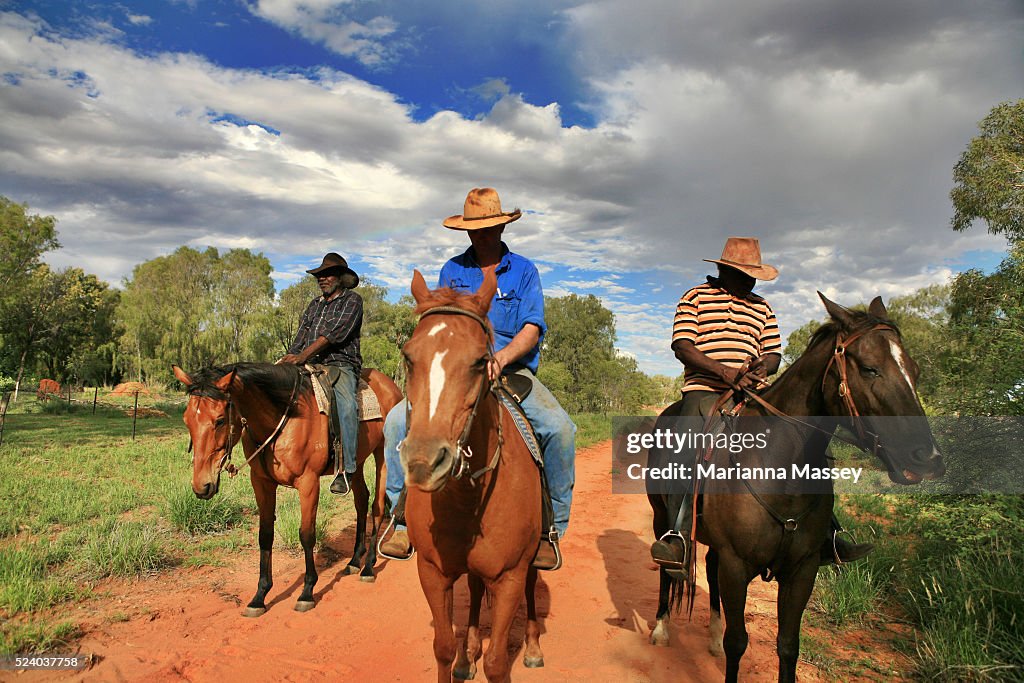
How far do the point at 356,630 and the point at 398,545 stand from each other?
2371mm

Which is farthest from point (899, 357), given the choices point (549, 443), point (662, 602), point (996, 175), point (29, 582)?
point (996, 175)

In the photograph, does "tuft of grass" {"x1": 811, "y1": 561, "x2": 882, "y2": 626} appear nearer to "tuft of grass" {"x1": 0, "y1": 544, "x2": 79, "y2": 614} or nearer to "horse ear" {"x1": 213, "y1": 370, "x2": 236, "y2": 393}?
"horse ear" {"x1": 213, "y1": 370, "x2": 236, "y2": 393}

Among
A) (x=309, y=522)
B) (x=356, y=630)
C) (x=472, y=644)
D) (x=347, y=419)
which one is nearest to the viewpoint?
(x=472, y=644)

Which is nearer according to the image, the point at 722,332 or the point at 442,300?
the point at 442,300

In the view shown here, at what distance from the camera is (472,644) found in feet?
15.5

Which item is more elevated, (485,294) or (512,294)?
(512,294)

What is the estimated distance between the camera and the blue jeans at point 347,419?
6.49 metres

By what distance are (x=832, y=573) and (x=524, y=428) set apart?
5.22 metres

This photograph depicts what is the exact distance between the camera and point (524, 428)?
11.6 feet

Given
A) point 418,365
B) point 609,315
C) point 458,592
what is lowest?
point 458,592

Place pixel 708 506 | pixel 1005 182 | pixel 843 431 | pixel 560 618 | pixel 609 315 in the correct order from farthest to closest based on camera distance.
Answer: pixel 609 315, pixel 1005 182, pixel 560 618, pixel 708 506, pixel 843 431

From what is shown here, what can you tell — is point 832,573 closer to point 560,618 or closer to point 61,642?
point 560,618

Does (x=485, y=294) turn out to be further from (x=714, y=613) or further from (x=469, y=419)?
(x=714, y=613)

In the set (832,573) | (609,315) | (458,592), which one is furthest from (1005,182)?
(609,315)
